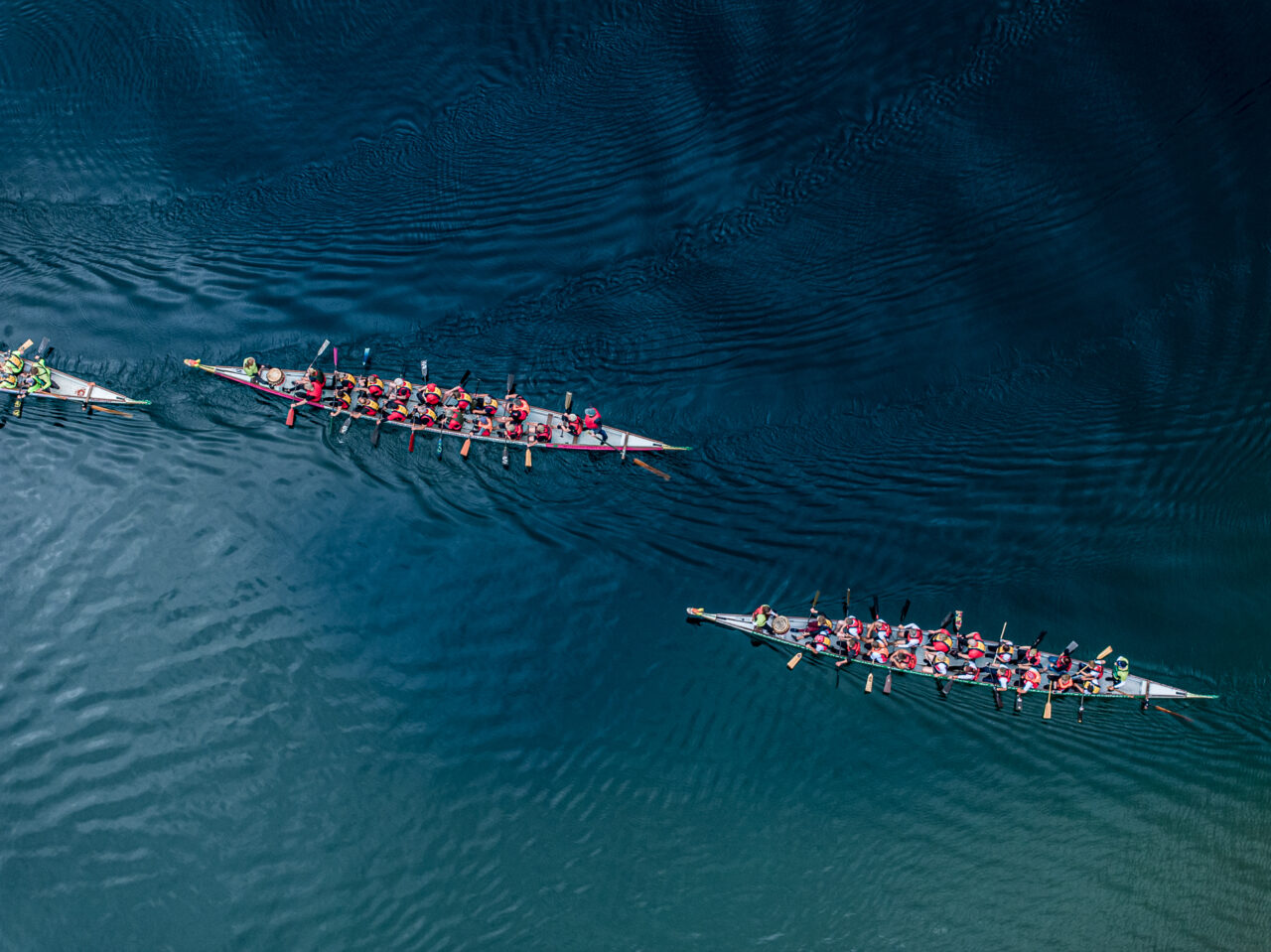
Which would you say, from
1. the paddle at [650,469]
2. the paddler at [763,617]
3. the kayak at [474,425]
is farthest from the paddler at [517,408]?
the paddler at [763,617]

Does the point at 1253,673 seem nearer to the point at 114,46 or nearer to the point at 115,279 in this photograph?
the point at 115,279

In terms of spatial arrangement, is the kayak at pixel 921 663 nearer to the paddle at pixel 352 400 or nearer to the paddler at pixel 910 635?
the paddler at pixel 910 635

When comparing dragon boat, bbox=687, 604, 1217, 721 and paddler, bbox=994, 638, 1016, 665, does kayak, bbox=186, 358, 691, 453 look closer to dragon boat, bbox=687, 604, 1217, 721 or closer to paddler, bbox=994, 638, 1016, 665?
dragon boat, bbox=687, 604, 1217, 721

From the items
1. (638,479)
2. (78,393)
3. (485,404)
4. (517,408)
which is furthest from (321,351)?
(638,479)

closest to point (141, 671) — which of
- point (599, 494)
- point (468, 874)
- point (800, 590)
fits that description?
point (468, 874)

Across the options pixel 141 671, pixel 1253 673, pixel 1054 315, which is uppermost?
pixel 1054 315

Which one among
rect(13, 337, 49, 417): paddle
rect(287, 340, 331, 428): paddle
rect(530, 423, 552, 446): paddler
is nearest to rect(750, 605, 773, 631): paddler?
rect(530, 423, 552, 446): paddler
